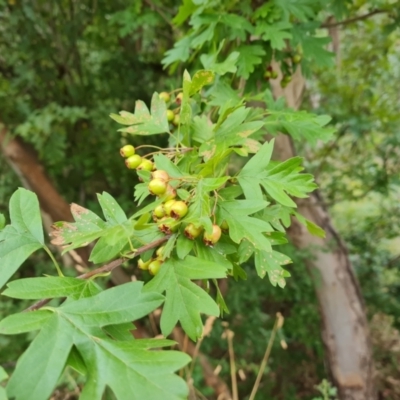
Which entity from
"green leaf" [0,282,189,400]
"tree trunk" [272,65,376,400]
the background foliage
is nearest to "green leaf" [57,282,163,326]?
"green leaf" [0,282,189,400]

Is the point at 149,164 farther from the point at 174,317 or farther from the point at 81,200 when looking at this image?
the point at 81,200

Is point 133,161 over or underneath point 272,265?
over

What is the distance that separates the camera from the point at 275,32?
1.01 metres

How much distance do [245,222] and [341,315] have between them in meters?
1.85

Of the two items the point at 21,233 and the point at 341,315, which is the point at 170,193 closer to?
the point at 21,233

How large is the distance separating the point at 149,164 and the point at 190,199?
134 mm

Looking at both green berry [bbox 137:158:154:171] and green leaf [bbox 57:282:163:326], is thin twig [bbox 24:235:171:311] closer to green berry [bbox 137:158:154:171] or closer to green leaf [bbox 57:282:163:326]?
green leaf [bbox 57:282:163:326]

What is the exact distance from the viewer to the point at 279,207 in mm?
712

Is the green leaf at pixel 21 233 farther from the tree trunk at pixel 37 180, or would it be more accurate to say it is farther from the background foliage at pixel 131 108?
the tree trunk at pixel 37 180

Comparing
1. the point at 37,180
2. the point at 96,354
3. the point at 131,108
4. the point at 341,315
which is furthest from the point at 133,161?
the point at 341,315

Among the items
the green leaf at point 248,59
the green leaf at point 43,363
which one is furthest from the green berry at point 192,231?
the green leaf at point 248,59

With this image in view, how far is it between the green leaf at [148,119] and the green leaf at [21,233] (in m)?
0.24

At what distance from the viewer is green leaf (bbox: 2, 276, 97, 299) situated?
521 mm

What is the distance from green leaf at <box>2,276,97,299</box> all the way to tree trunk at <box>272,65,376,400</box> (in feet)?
5.57
